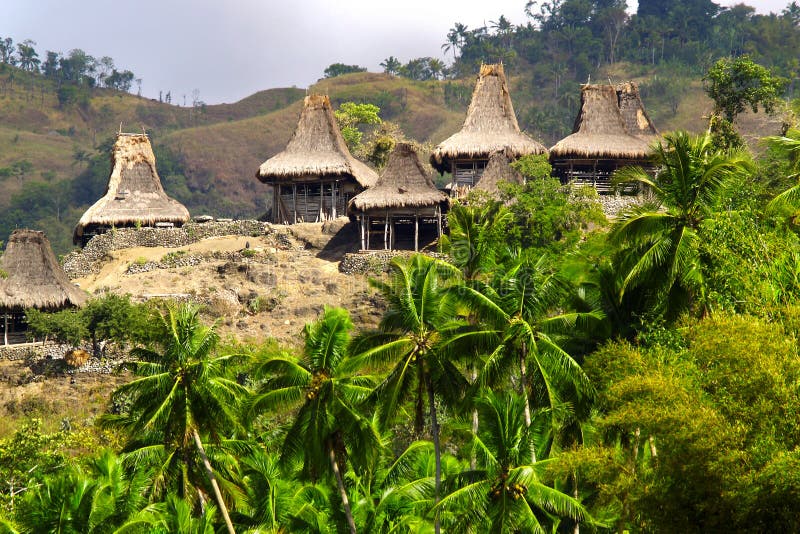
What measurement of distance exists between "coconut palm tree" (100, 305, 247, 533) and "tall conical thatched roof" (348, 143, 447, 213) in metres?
18.1

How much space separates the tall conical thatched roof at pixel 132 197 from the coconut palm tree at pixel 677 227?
28723 millimetres

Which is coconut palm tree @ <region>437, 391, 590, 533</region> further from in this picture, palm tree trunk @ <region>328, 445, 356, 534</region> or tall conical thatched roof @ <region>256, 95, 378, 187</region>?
tall conical thatched roof @ <region>256, 95, 378, 187</region>

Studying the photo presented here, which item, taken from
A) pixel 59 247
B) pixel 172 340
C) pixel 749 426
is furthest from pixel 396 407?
pixel 59 247

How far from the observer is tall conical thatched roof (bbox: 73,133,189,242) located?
47.4 m

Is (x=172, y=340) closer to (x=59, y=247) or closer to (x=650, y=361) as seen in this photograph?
(x=650, y=361)

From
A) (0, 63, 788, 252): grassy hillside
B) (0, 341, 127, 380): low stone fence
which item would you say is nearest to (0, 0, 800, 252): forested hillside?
(0, 63, 788, 252): grassy hillside

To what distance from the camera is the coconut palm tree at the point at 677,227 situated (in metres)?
22.3

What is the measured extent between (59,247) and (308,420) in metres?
68.6

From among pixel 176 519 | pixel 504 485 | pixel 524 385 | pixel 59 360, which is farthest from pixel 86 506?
pixel 59 360

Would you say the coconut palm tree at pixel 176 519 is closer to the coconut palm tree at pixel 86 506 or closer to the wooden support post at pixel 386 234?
the coconut palm tree at pixel 86 506

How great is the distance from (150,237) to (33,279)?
7747mm

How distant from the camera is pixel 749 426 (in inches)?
690

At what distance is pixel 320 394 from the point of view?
69.7 ft

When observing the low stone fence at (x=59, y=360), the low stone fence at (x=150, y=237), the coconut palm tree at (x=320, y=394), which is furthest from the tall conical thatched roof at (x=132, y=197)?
the coconut palm tree at (x=320, y=394)
